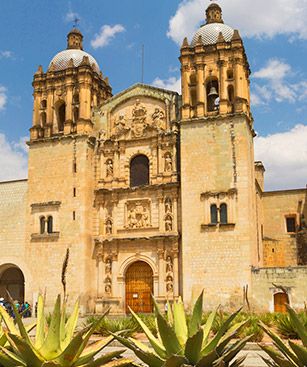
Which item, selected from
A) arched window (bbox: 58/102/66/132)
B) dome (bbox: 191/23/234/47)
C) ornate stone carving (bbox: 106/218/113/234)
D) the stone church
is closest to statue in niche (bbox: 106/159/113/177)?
the stone church

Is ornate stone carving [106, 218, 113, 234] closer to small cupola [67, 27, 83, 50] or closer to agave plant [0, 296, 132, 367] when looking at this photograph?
small cupola [67, 27, 83, 50]

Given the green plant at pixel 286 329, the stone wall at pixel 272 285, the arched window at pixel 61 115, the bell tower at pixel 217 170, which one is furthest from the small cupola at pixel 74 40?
the green plant at pixel 286 329

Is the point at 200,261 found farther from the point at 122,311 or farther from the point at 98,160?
the point at 98,160

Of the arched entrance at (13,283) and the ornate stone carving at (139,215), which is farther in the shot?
the arched entrance at (13,283)

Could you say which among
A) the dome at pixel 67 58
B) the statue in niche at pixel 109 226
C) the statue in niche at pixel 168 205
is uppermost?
the dome at pixel 67 58

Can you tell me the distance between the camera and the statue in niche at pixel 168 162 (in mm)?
25516

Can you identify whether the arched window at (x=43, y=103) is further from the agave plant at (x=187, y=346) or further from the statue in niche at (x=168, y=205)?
the agave plant at (x=187, y=346)

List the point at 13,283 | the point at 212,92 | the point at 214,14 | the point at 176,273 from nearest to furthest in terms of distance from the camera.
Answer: the point at 176,273
the point at 212,92
the point at 214,14
the point at 13,283

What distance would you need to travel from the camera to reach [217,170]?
78.5 feet

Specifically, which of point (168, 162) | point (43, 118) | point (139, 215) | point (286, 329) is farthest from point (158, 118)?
point (286, 329)

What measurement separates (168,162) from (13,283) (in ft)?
37.0

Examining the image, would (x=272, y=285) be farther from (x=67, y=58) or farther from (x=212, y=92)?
(x=67, y=58)

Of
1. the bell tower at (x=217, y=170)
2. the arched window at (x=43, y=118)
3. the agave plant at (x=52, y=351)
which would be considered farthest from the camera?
the arched window at (x=43, y=118)

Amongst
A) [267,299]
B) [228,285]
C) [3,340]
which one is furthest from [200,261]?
[3,340]
